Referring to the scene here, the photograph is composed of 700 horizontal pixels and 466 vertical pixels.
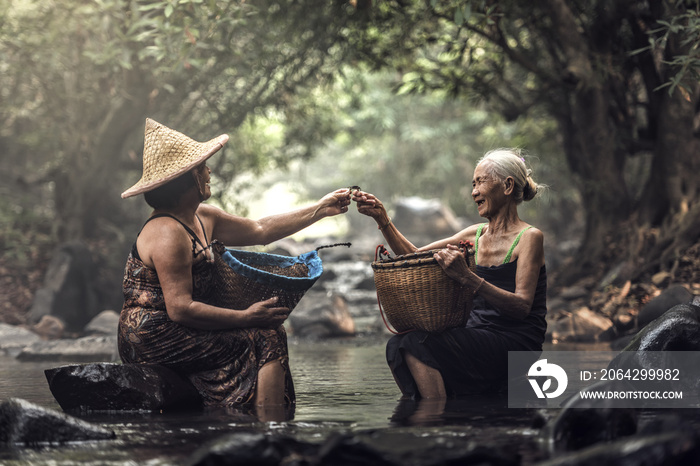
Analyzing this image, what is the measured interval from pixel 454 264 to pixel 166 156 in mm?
1874

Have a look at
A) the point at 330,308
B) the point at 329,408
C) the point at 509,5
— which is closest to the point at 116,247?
the point at 330,308

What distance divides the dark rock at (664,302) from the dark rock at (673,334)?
114 inches

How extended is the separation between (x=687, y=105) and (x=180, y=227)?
26.2ft

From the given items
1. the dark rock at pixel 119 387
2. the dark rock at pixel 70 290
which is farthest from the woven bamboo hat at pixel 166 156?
the dark rock at pixel 70 290

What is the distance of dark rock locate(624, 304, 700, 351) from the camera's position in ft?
16.6

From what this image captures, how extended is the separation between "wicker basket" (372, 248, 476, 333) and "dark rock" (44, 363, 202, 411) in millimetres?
1365

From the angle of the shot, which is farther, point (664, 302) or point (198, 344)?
point (664, 302)

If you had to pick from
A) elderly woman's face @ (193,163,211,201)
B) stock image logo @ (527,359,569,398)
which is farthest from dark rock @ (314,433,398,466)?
elderly woman's face @ (193,163,211,201)

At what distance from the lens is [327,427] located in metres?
4.08

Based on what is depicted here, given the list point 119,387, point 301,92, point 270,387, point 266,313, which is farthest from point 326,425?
point 301,92

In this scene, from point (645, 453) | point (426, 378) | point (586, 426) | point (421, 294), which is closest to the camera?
point (645, 453)

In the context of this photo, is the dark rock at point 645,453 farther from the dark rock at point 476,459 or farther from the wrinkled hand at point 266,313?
the wrinkled hand at point 266,313

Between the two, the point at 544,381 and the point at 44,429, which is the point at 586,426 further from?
the point at 44,429

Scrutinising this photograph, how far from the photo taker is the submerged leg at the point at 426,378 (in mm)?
4883
